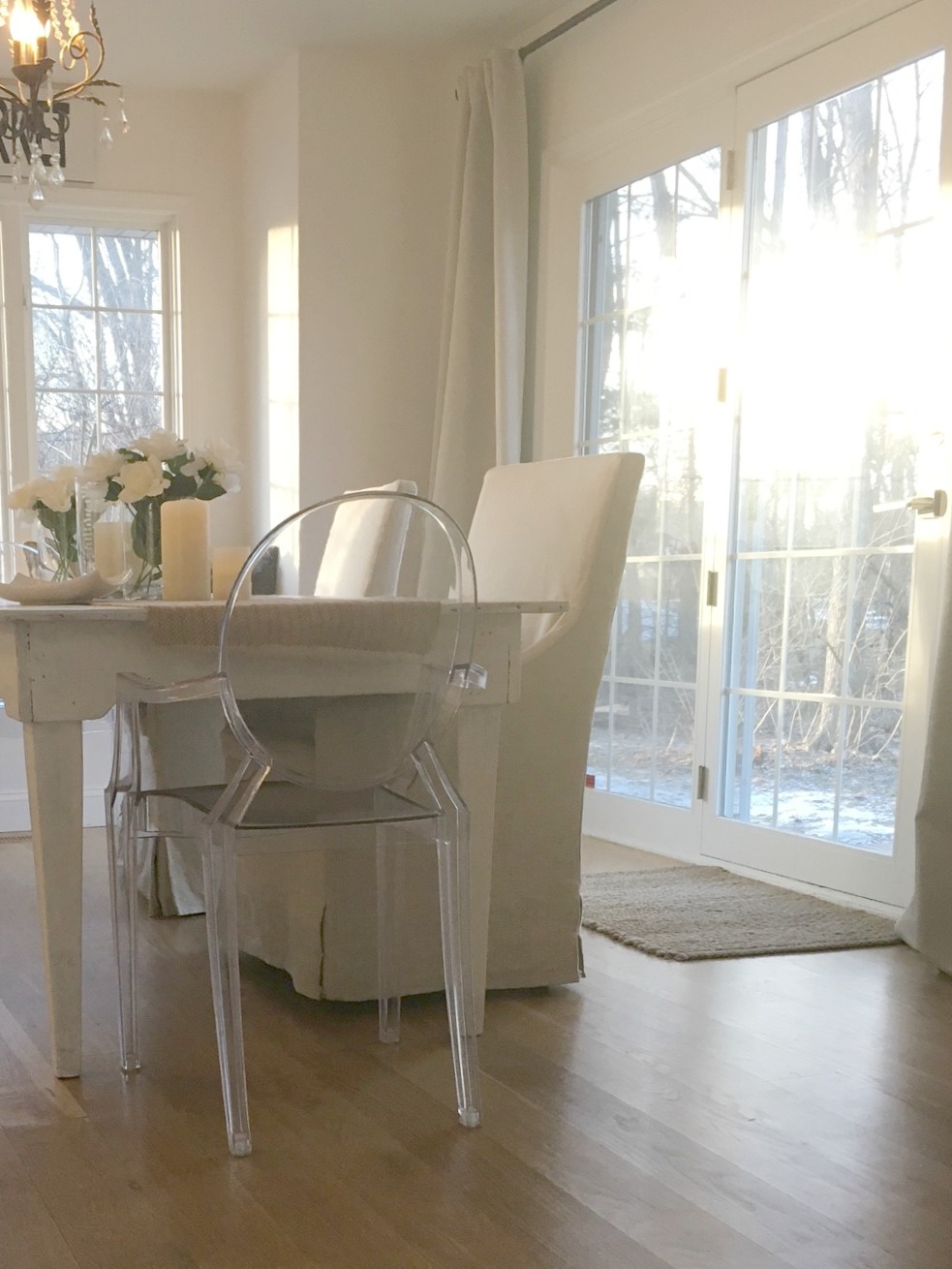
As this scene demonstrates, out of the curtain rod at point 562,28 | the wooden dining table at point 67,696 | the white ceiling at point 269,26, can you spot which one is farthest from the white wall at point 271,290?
the wooden dining table at point 67,696

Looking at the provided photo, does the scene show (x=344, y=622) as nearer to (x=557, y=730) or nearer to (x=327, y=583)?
(x=557, y=730)

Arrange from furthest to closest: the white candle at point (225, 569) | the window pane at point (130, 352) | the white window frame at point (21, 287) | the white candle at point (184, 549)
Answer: the window pane at point (130, 352)
the white window frame at point (21, 287)
the white candle at point (225, 569)
the white candle at point (184, 549)

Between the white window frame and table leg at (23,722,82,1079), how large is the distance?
330 centimetres

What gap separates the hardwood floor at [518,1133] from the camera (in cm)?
152

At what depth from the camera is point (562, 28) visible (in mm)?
4227

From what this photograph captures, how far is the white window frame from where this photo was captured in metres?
5.00

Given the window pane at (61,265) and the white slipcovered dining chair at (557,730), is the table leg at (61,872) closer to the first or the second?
the white slipcovered dining chair at (557,730)

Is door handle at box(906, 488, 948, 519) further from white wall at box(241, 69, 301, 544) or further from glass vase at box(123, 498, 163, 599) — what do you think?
white wall at box(241, 69, 301, 544)

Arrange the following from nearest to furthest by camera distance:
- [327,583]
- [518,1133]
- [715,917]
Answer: [518,1133]
[327,583]
[715,917]

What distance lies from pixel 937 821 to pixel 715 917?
1.91 feet

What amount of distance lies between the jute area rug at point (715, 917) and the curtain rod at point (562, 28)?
2589mm

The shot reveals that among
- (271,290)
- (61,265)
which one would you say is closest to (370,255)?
(271,290)

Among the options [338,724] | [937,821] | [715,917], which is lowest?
[715,917]

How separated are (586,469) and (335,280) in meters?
2.61
